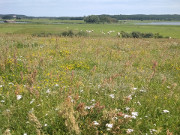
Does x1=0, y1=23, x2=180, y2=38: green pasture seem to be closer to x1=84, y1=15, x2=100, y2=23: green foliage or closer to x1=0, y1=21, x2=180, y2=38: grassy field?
x1=0, y1=21, x2=180, y2=38: grassy field

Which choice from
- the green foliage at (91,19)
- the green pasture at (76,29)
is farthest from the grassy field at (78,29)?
the green foliage at (91,19)

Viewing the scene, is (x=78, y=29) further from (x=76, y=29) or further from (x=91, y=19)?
(x=91, y=19)

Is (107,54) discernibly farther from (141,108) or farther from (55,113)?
(55,113)

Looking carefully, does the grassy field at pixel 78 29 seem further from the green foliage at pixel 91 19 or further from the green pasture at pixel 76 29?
the green foliage at pixel 91 19

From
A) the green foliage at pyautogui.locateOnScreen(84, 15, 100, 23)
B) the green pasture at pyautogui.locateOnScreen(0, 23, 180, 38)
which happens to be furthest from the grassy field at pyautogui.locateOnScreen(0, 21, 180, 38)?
the green foliage at pyautogui.locateOnScreen(84, 15, 100, 23)

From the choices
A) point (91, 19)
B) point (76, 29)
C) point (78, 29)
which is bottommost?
point (78, 29)

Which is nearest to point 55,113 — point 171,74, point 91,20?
point 171,74

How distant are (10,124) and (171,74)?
313 inches

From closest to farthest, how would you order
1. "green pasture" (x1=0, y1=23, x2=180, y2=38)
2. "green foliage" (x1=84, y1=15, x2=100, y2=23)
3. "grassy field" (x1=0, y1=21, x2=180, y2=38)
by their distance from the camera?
"grassy field" (x1=0, y1=21, x2=180, y2=38)
"green pasture" (x1=0, y1=23, x2=180, y2=38)
"green foliage" (x1=84, y1=15, x2=100, y2=23)

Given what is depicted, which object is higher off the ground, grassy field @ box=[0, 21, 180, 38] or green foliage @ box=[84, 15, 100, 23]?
green foliage @ box=[84, 15, 100, 23]

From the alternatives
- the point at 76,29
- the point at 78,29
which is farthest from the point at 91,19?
the point at 76,29

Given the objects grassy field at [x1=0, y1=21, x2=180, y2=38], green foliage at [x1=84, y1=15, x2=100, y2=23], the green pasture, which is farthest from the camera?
green foliage at [x1=84, y1=15, x2=100, y2=23]

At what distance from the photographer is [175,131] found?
403 centimetres

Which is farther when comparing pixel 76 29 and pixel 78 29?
pixel 78 29
